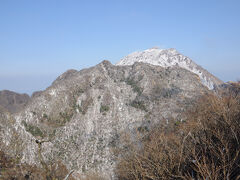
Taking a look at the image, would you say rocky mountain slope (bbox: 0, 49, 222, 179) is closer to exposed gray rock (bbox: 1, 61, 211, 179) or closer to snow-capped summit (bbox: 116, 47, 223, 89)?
exposed gray rock (bbox: 1, 61, 211, 179)

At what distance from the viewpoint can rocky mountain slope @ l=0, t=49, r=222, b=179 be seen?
155 ft

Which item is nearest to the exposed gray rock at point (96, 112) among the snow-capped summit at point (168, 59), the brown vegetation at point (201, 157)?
the brown vegetation at point (201, 157)

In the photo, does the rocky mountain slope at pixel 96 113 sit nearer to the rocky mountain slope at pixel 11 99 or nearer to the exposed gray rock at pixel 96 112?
the exposed gray rock at pixel 96 112

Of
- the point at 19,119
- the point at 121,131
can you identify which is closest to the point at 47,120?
the point at 19,119

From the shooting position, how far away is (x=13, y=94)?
172 meters

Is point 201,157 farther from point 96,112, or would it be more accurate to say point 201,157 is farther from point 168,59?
point 168,59

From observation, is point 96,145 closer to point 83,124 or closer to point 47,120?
point 83,124

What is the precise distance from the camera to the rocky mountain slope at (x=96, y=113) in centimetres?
4722

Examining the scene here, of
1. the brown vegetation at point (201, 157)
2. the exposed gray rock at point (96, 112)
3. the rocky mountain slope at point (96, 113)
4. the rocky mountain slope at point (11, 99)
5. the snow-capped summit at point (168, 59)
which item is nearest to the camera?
the brown vegetation at point (201, 157)

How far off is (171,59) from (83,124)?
110001 mm

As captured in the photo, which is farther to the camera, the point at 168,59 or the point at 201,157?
the point at 168,59

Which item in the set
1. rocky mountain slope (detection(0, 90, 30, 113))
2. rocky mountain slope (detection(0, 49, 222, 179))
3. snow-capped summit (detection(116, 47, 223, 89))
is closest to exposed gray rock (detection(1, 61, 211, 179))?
rocky mountain slope (detection(0, 49, 222, 179))

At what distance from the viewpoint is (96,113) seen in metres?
65.7

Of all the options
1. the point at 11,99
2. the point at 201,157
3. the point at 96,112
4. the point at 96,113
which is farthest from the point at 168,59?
the point at 11,99
